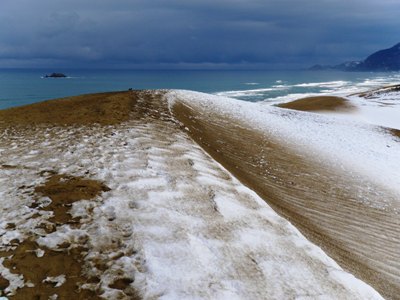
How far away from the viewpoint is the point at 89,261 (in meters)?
5.36

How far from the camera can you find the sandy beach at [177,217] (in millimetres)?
5156

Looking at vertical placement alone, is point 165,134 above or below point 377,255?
above

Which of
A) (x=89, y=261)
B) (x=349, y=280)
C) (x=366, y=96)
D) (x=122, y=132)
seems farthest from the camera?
(x=366, y=96)

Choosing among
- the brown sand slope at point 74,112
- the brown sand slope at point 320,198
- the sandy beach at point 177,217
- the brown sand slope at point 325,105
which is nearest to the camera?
the sandy beach at point 177,217

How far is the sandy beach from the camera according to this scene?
203 inches

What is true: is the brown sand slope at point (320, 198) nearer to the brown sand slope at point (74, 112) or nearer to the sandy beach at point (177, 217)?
the sandy beach at point (177, 217)

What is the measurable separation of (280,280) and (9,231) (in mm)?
4699

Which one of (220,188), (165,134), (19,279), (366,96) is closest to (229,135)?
(165,134)

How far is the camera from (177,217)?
22.4 feet

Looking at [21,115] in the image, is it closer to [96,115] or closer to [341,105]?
[96,115]

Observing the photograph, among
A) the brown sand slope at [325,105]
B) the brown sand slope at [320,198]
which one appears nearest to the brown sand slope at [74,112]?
the brown sand slope at [320,198]

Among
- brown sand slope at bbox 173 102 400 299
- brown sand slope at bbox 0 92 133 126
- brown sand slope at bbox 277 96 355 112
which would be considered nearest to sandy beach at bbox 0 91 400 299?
brown sand slope at bbox 173 102 400 299

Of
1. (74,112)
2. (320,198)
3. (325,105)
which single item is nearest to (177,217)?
(320,198)

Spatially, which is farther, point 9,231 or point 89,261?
point 9,231
